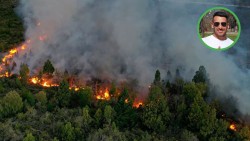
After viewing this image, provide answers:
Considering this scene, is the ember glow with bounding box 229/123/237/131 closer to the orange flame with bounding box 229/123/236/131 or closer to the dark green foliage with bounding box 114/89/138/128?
the orange flame with bounding box 229/123/236/131

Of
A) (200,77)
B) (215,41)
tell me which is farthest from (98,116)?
(215,41)

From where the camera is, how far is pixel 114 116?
1871 inches

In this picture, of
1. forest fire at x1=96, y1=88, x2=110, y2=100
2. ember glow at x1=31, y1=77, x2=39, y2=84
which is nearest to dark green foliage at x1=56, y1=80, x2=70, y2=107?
forest fire at x1=96, y1=88, x2=110, y2=100

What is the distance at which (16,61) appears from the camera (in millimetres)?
61094

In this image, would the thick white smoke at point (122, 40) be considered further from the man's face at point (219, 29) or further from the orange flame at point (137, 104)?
the man's face at point (219, 29)

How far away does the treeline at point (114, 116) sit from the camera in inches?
1766

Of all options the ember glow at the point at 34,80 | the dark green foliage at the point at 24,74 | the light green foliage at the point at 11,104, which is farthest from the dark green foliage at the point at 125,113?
the ember glow at the point at 34,80

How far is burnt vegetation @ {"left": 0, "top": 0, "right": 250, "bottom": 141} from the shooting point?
44.8 metres

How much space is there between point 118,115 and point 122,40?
17.9m

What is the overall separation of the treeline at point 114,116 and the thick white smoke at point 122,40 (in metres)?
7.66

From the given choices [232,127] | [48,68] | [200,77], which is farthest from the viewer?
[48,68]

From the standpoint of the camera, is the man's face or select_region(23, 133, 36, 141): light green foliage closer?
select_region(23, 133, 36, 141): light green foliage

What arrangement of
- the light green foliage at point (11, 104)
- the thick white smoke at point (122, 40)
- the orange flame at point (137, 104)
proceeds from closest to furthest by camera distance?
the light green foliage at point (11, 104)
the orange flame at point (137, 104)
the thick white smoke at point (122, 40)

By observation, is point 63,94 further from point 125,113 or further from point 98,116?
point 125,113
